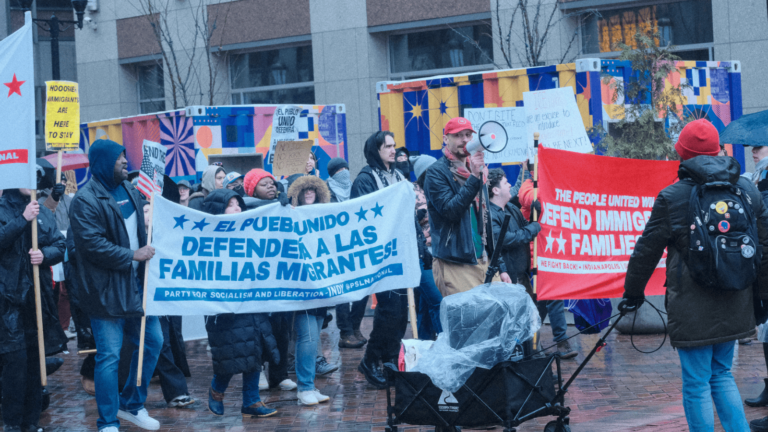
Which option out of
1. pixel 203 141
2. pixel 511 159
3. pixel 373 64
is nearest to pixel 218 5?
pixel 373 64

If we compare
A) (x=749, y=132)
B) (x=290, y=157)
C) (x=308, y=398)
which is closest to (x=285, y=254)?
(x=308, y=398)

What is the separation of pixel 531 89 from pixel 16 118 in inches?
247

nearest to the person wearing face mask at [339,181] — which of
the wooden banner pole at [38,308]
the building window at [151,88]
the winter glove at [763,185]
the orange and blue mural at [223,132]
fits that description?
the orange and blue mural at [223,132]

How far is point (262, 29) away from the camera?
18.4 meters

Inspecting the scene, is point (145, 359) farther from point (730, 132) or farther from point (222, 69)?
point (222, 69)

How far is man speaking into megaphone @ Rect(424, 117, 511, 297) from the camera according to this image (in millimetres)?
6094

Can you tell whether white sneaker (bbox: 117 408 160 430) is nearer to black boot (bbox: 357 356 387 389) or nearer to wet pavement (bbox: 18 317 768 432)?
wet pavement (bbox: 18 317 768 432)

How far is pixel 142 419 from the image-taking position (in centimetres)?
650

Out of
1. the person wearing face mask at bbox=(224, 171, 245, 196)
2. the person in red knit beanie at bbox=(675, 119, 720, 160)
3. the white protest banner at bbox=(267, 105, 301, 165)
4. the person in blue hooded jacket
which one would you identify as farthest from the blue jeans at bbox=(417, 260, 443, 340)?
the white protest banner at bbox=(267, 105, 301, 165)

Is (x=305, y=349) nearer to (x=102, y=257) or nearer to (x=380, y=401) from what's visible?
(x=380, y=401)

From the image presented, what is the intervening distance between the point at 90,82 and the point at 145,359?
1569 cm

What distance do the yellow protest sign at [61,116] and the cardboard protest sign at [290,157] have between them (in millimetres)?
2414

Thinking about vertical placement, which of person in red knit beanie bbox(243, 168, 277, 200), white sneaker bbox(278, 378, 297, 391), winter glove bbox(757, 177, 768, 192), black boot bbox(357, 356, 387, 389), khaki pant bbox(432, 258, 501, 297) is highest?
person in red knit beanie bbox(243, 168, 277, 200)

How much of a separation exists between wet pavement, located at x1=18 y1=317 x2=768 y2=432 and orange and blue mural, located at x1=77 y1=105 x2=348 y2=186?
4712mm
